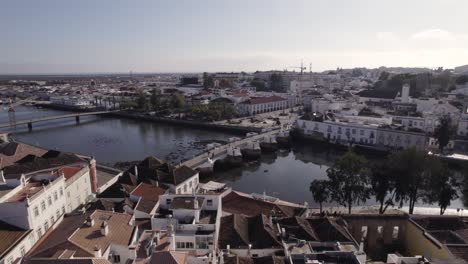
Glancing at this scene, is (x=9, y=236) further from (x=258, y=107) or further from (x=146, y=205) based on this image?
(x=258, y=107)

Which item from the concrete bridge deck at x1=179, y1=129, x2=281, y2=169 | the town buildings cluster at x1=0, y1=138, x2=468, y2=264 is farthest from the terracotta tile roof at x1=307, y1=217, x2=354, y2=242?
the concrete bridge deck at x1=179, y1=129, x2=281, y2=169

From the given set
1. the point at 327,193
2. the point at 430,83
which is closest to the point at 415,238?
the point at 327,193

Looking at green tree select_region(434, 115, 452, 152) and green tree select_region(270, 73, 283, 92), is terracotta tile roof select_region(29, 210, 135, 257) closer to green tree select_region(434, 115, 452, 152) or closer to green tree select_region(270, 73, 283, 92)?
green tree select_region(434, 115, 452, 152)

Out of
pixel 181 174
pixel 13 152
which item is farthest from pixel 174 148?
pixel 181 174

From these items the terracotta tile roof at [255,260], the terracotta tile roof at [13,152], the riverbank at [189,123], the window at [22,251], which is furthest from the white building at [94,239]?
the riverbank at [189,123]

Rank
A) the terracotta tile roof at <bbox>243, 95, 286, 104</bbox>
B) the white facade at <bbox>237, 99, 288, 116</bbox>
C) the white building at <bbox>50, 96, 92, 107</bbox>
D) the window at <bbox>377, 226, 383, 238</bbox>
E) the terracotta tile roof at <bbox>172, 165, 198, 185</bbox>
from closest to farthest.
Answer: the window at <bbox>377, 226, 383, 238</bbox>, the terracotta tile roof at <bbox>172, 165, 198, 185</bbox>, the white facade at <bbox>237, 99, 288, 116</bbox>, the terracotta tile roof at <bbox>243, 95, 286, 104</bbox>, the white building at <bbox>50, 96, 92, 107</bbox>

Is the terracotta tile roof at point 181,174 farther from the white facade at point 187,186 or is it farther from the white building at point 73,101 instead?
the white building at point 73,101

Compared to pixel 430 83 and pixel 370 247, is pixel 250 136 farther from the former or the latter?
pixel 430 83
